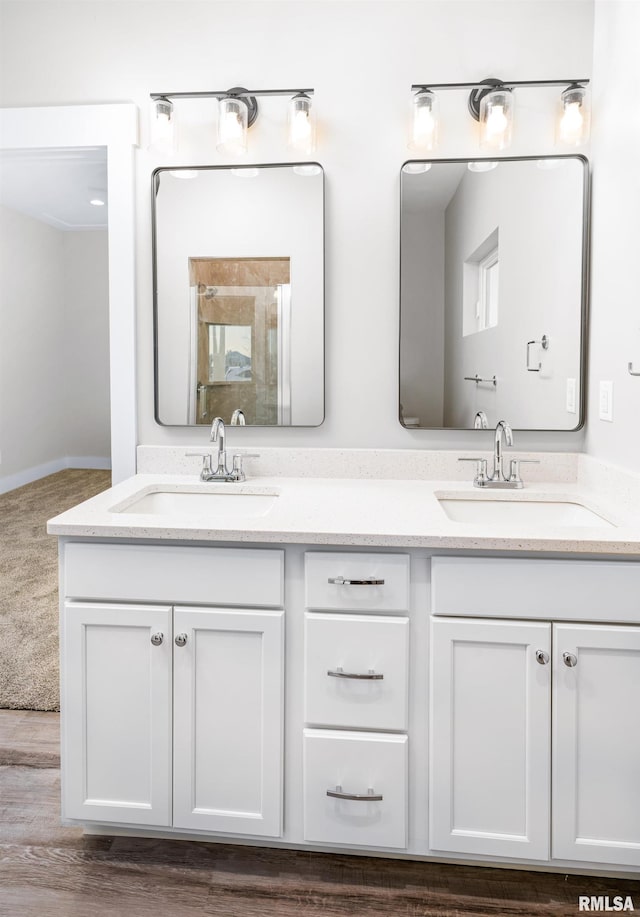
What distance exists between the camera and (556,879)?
1497 mm

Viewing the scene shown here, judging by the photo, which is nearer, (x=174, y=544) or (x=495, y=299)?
(x=174, y=544)

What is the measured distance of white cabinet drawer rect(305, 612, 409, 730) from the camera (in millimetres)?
1469

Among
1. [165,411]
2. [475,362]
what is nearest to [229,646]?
[165,411]

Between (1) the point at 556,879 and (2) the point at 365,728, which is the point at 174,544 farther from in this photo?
(1) the point at 556,879

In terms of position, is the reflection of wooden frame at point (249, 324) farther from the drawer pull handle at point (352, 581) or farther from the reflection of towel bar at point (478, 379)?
the drawer pull handle at point (352, 581)

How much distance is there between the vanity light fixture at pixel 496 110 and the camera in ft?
6.24

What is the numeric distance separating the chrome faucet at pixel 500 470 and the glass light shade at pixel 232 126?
1215 mm

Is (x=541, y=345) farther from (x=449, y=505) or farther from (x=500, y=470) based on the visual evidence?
(x=449, y=505)

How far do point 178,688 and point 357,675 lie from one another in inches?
17.1

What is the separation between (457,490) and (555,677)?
2.04ft

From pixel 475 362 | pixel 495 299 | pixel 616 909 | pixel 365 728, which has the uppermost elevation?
pixel 495 299

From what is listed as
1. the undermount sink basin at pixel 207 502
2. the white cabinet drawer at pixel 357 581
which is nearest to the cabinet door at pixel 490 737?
the white cabinet drawer at pixel 357 581

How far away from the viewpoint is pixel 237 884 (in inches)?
58.2

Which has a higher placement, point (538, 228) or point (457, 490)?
point (538, 228)
